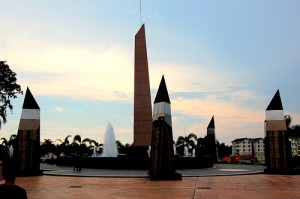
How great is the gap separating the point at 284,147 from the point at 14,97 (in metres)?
25.8

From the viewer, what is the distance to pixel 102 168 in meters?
27.4

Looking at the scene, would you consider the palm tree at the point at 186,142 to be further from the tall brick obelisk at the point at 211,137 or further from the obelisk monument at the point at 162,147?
the obelisk monument at the point at 162,147

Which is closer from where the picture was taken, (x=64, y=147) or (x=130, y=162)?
(x=130, y=162)

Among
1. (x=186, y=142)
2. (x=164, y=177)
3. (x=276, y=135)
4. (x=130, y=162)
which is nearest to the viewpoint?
(x=164, y=177)

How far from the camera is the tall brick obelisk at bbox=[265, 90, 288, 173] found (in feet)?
72.3

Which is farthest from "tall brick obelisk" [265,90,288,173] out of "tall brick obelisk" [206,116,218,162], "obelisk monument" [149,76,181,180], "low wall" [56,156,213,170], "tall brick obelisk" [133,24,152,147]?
"tall brick obelisk" [206,116,218,162]

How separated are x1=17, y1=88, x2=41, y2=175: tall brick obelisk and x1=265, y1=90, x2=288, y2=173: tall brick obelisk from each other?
13.9 m

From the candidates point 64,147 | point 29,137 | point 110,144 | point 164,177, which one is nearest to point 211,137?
point 110,144

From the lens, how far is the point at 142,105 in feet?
90.7

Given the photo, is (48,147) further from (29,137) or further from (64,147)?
(29,137)

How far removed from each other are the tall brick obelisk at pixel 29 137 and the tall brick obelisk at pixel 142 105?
8.61 m

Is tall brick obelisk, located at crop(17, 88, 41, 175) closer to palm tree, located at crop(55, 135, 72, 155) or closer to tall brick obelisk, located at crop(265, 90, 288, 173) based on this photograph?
tall brick obelisk, located at crop(265, 90, 288, 173)

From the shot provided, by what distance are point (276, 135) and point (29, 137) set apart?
14739mm

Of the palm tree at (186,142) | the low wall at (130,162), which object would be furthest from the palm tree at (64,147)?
the low wall at (130,162)
